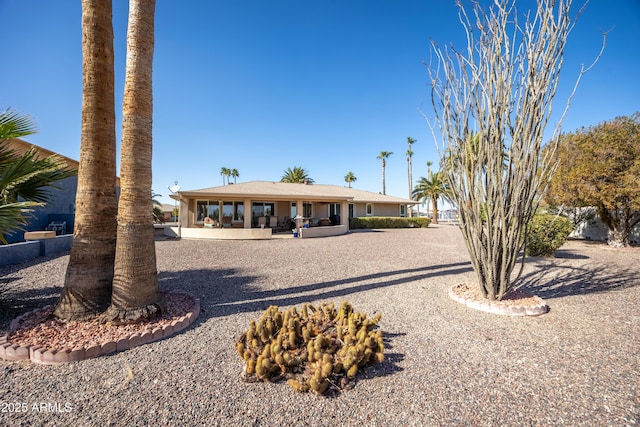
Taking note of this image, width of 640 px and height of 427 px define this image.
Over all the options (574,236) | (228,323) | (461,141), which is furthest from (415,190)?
(228,323)

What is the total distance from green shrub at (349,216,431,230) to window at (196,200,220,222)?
11.8 m

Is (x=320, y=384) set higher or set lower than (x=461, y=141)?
lower

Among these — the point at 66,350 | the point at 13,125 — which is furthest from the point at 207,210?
the point at 66,350

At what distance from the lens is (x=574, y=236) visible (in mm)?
17047

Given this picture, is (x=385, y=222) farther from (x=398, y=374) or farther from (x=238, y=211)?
(x=398, y=374)

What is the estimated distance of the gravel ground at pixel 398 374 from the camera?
90.4 inches

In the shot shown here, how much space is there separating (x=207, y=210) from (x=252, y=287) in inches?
554

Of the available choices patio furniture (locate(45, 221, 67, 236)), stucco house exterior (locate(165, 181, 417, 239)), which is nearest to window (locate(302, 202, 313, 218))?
stucco house exterior (locate(165, 181, 417, 239))

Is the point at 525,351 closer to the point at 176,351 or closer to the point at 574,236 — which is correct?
the point at 176,351

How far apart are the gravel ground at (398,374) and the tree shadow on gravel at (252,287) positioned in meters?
0.06

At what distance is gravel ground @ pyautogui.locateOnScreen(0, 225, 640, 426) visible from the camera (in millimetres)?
2295

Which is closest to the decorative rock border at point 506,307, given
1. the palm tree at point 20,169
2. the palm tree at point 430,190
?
the palm tree at point 20,169

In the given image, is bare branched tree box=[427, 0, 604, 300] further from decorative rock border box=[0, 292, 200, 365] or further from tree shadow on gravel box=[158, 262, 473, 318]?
decorative rock border box=[0, 292, 200, 365]

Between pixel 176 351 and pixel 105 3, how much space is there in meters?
5.41
